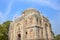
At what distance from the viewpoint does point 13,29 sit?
39281 mm

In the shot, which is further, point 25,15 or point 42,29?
point 25,15

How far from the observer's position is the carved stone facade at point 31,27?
116ft

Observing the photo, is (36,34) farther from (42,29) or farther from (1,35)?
(1,35)

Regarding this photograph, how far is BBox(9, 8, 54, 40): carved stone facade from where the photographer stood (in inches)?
1395

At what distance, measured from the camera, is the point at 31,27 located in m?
35.9

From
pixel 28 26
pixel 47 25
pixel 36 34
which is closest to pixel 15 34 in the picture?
pixel 28 26

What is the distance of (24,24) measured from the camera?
37.4 meters

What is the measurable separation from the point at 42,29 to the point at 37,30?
2.28 meters

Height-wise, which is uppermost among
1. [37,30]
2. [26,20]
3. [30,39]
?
[26,20]

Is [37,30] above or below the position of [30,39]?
above

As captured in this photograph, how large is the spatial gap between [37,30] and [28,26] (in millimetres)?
2928

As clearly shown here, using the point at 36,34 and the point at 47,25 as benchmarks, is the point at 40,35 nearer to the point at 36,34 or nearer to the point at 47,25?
the point at 36,34

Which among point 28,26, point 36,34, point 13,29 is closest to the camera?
point 36,34

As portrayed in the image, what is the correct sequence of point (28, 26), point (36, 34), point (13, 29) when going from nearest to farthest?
1. point (36, 34)
2. point (28, 26)
3. point (13, 29)
